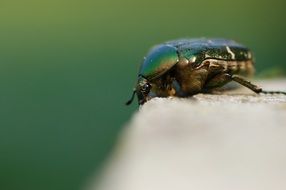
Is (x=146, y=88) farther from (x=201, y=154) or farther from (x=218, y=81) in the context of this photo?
(x=201, y=154)

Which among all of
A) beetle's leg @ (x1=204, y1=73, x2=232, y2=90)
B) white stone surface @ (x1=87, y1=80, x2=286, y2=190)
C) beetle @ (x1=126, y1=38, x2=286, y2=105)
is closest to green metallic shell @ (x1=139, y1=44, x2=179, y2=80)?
beetle @ (x1=126, y1=38, x2=286, y2=105)

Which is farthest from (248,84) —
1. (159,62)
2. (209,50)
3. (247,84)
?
(159,62)

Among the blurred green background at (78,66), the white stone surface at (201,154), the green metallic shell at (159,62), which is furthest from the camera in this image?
the blurred green background at (78,66)

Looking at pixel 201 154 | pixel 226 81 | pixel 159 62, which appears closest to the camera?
pixel 201 154

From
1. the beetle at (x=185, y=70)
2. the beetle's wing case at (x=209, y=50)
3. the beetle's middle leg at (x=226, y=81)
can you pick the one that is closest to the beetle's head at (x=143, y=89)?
the beetle at (x=185, y=70)

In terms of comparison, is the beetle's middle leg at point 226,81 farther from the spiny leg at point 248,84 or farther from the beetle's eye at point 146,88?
the beetle's eye at point 146,88

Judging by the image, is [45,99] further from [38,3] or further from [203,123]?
[203,123]
